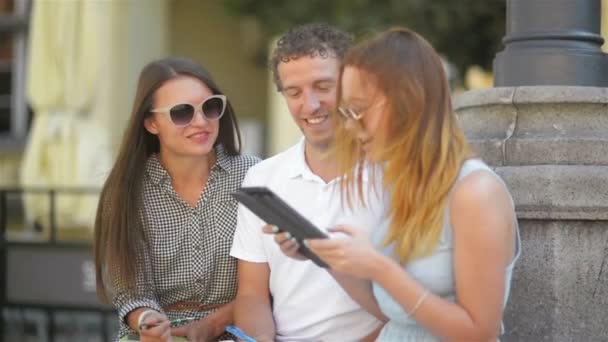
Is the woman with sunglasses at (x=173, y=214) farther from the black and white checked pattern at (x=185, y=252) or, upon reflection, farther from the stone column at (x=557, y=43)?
the stone column at (x=557, y=43)

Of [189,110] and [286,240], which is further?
[189,110]

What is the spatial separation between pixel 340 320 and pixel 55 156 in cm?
630

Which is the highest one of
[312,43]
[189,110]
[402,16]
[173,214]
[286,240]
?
[312,43]

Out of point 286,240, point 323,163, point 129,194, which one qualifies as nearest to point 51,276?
point 129,194

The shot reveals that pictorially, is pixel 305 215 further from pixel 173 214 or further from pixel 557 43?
pixel 557 43

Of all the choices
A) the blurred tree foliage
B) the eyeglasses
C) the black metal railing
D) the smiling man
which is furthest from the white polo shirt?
the blurred tree foliage

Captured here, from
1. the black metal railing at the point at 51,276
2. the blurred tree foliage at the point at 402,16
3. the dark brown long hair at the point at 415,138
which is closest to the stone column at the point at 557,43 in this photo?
the dark brown long hair at the point at 415,138

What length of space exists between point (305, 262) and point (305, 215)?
132 millimetres

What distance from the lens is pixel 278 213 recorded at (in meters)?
2.56

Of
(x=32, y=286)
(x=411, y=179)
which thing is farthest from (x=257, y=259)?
(x=32, y=286)

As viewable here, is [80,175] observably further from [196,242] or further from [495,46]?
[196,242]

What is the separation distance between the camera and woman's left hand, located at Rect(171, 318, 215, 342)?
334 cm

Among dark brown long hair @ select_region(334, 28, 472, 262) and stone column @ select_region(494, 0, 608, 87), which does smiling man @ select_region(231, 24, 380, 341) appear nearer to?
dark brown long hair @ select_region(334, 28, 472, 262)

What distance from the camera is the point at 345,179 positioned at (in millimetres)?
2908
